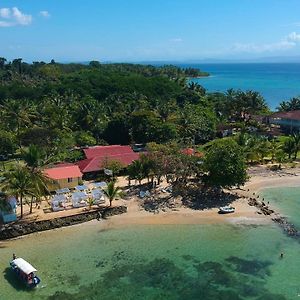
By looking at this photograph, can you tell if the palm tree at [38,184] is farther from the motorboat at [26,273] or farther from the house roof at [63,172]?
the motorboat at [26,273]

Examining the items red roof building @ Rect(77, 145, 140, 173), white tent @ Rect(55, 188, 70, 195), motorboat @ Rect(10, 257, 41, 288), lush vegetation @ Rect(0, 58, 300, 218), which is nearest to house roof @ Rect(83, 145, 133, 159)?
red roof building @ Rect(77, 145, 140, 173)

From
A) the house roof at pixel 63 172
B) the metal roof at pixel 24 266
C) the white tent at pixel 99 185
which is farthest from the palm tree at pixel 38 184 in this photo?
the metal roof at pixel 24 266

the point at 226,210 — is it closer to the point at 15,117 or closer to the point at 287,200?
the point at 287,200

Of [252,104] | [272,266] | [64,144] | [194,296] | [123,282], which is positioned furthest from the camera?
[252,104]

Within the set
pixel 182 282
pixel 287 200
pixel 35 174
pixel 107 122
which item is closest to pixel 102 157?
pixel 35 174

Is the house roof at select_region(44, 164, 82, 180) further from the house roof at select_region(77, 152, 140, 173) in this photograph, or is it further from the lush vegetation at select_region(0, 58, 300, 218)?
the house roof at select_region(77, 152, 140, 173)

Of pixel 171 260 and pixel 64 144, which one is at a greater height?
pixel 64 144

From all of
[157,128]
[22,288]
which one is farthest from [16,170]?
[157,128]

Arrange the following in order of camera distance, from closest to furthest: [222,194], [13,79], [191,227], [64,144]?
[191,227]
[222,194]
[64,144]
[13,79]

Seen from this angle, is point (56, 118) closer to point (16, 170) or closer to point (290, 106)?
point (16, 170)
